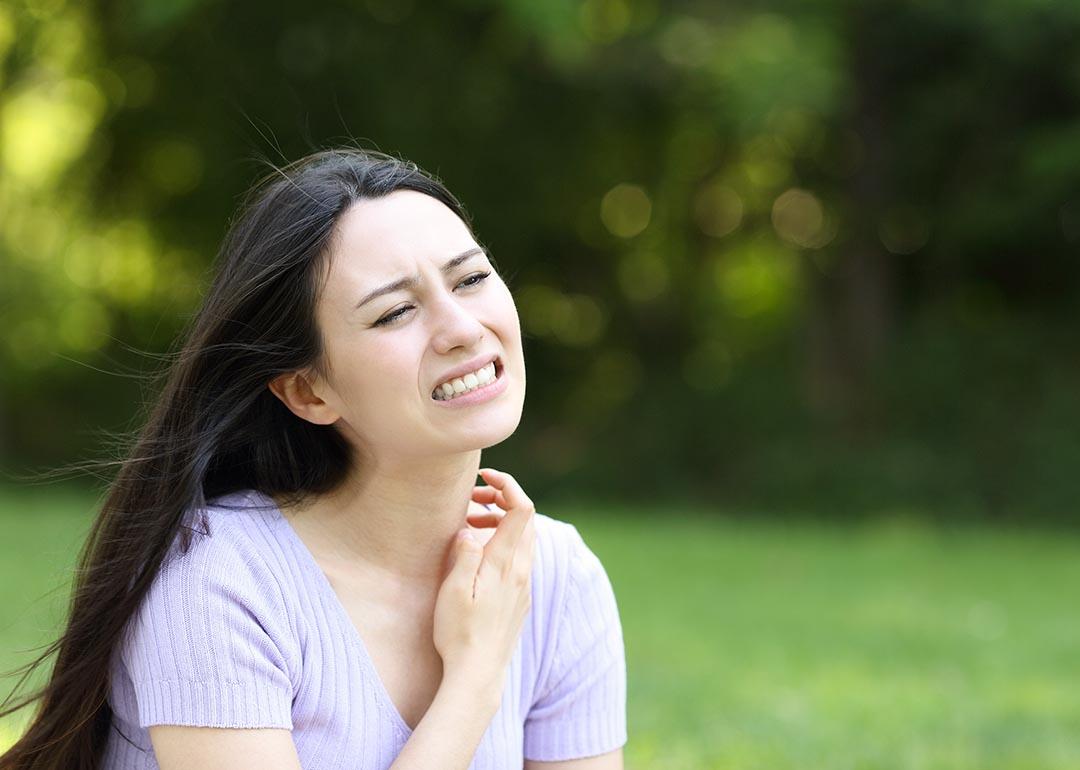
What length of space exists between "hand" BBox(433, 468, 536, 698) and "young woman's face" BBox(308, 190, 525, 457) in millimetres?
180

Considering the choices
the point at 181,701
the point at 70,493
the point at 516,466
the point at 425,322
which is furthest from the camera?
the point at 516,466

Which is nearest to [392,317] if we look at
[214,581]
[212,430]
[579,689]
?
[212,430]

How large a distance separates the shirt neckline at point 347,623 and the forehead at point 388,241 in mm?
468

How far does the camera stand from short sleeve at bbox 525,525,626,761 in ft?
8.47

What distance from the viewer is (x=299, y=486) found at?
2477 millimetres

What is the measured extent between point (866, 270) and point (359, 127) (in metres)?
5.67

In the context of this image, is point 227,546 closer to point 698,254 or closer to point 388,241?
point 388,241

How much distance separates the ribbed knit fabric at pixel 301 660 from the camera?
2143 mm

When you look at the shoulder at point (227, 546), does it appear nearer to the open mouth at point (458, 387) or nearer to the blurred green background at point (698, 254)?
the open mouth at point (458, 387)

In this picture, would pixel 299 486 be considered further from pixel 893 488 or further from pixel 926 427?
pixel 926 427

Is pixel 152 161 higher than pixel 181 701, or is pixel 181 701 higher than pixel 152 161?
pixel 152 161

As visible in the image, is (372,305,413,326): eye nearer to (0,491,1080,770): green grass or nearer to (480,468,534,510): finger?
(480,468,534,510): finger

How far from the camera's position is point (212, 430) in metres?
2.37

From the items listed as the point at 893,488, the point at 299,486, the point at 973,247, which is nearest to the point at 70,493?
the point at 893,488
